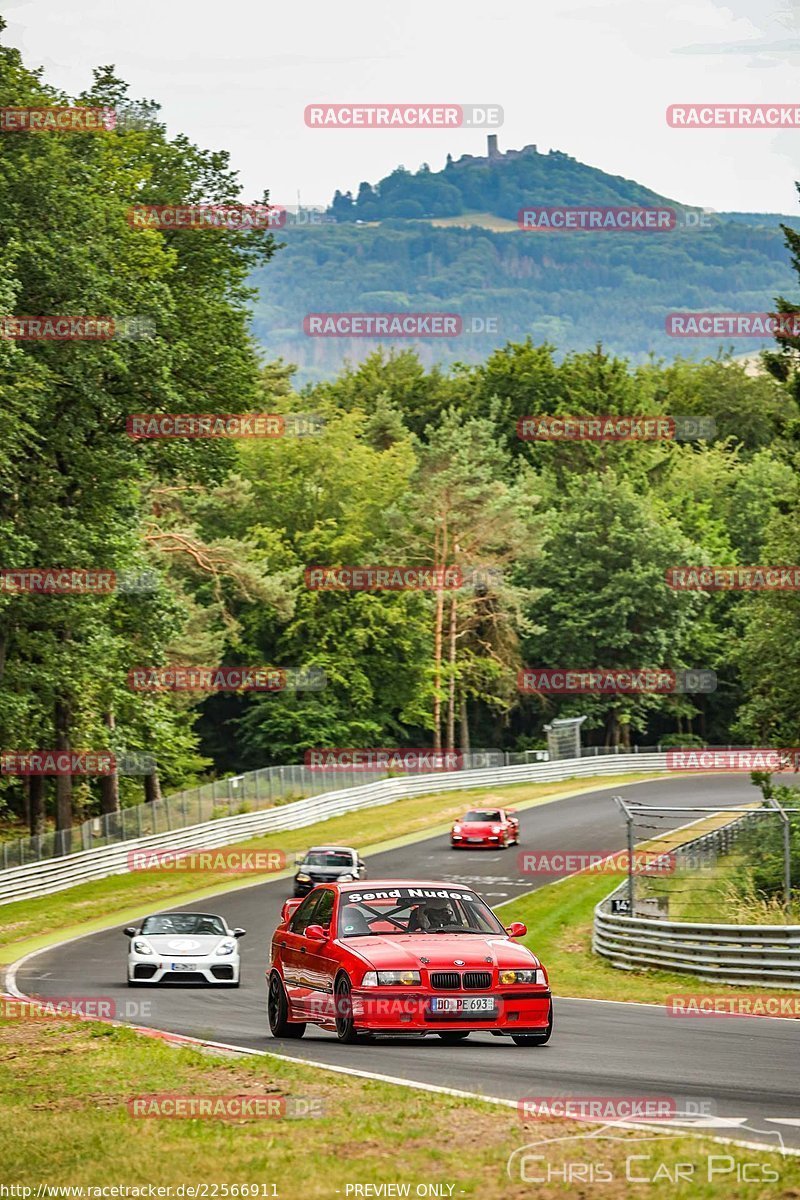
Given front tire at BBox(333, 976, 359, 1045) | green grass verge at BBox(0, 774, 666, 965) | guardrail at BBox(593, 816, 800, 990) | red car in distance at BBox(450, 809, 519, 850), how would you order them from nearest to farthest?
1. front tire at BBox(333, 976, 359, 1045)
2. guardrail at BBox(593, 816, 800, 990)
3. green grass verge at BBox(0, 774, 666, 965)
4. red car in distance at BBox(450, 809, 519, 850)

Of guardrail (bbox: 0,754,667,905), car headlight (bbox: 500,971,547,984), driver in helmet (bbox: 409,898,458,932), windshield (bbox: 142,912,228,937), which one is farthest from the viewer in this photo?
guardrail (bbox: 0,754,667,905)

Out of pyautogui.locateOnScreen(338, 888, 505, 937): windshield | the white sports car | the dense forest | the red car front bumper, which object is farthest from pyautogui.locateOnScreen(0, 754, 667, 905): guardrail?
the red car front bumper

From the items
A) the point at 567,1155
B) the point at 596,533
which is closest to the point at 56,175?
the point at 567,1155

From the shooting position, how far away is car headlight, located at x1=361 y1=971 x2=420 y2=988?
1394cm

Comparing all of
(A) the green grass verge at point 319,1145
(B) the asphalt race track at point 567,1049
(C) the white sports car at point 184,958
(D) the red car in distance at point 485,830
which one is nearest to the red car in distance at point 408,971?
(B) the asphalt race track at point 567,1049

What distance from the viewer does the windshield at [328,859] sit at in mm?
41438

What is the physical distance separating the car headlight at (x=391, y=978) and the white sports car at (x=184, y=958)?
382 inches

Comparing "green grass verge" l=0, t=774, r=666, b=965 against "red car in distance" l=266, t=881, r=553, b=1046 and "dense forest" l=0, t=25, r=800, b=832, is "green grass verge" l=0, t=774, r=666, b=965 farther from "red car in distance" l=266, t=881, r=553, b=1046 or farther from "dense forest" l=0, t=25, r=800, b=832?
"red car in distance" l=266, t=881, r=553, b=1046

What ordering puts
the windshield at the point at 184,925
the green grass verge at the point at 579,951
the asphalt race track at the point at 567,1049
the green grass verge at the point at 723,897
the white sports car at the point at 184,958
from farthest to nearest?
the windshield at the point at 184,925 < the green grass verge at the point at 723,897 < the white sports car at the point at 184,958 < the green grass verge at the point at 579,951 < the asphalt race track at the point at 567,1049

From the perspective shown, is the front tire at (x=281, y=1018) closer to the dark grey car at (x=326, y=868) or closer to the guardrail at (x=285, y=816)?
the dark grey car at (x=326, y=868)

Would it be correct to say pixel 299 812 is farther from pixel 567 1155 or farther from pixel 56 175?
pixel 567 1155

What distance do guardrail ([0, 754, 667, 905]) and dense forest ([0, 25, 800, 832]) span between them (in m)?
2.07

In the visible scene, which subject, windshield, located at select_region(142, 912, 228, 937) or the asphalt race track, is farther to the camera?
windshield, located at select_region(142, 912, 228, 937)

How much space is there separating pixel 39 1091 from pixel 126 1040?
3.28 m
